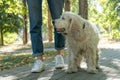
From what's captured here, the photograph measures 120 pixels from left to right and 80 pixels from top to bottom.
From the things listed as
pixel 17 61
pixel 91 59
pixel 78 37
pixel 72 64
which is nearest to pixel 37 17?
pixel 78 37

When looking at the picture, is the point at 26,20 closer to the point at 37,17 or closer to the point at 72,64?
the point at 37,17

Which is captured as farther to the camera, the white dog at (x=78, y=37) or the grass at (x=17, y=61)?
the grass at (x=17, y=61)

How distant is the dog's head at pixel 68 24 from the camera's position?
540cm

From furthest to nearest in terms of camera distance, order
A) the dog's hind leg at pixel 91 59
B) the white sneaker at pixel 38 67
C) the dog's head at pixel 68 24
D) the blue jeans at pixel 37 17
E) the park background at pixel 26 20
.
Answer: the park background at pixel 26 20 → the blue jeans at pixel 37 17 → the white sneaker at pixel 38 67 → the dog's hind leg at pixel 91 59 → the dog's head at pixel 68 24

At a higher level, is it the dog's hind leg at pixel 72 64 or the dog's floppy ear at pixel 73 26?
the dog's floppy ear at pixel 73 26

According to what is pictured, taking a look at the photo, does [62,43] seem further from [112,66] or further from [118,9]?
[118,9]

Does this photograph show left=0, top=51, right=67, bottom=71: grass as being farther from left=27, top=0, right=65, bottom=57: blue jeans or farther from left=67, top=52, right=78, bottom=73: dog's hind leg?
left=67, top=52, right=78, bottom=73: dog's hind leg

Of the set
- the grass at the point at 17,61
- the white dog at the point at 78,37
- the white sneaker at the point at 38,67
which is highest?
the white dog at the point at 78,37

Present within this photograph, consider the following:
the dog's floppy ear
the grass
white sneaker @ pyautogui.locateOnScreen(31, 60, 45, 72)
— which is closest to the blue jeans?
white sneaker @ pyautogui.locateOnScreen(31, 60, 45, 72)

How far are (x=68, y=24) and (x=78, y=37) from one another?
0.88 feet

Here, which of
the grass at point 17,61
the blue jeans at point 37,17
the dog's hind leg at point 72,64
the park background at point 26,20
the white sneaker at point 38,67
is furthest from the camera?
the park background at point 26,20

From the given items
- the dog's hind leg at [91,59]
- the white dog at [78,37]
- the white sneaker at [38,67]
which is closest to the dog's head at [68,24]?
the white dog at [78,37]

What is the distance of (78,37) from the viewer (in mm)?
5484

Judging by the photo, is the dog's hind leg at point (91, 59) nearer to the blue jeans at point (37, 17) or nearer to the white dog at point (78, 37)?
the white dog at point (78, 37)
